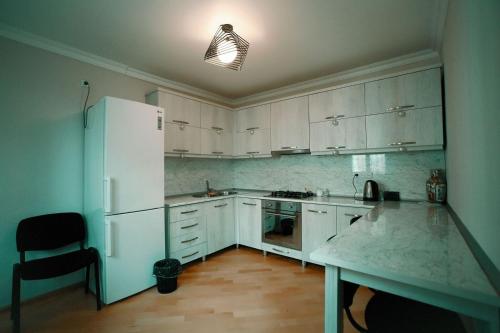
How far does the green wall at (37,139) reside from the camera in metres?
2.04

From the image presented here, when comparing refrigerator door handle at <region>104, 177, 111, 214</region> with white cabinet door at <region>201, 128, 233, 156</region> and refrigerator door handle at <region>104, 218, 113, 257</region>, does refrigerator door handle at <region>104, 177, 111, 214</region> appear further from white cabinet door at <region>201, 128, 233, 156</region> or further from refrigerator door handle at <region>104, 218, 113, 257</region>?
white cabinet door at <region>201, 128, 233, 156</region>

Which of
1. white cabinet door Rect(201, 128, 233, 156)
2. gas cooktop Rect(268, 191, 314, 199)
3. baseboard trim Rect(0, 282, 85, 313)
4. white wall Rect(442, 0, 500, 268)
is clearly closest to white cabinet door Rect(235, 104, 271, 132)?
white cabinet door Rect(201, 128, 233, 156)

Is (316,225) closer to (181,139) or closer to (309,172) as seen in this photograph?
(309,172)

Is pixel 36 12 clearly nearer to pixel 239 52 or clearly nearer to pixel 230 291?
pixel 239 52

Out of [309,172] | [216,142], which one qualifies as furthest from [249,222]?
[216,142]

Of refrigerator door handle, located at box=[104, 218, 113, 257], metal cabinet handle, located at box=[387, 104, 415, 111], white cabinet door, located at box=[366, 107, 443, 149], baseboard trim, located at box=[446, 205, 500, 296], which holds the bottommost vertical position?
refrigerator door handle, located at box=[104, 218, 113, 257]

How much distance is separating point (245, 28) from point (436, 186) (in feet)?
8.23

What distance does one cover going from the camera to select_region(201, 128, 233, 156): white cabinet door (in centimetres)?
343

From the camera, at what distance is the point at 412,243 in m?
1.17

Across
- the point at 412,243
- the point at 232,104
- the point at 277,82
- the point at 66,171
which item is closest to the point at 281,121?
the point at 277,82

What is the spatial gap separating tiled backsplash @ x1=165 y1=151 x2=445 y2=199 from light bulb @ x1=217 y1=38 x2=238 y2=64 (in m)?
1.88

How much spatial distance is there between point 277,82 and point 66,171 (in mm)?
2964

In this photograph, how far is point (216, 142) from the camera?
3.61 metres

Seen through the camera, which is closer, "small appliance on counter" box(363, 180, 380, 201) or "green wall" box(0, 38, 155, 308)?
"green wall" box(0, 38, 155, 308)
